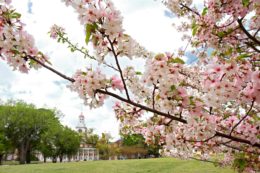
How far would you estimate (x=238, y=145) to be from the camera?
330cm

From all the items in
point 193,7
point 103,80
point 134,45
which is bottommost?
point 103,80

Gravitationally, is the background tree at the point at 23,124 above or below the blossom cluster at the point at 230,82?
above

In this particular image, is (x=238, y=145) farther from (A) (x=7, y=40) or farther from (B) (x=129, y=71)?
(A) (x=7, y=40)

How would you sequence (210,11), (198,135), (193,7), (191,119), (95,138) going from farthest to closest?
(95,138) → (193,7) → (210,11) → (198,135) → (191,119)

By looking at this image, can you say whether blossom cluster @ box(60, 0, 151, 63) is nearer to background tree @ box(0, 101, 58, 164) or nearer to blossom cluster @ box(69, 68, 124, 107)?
blossom cluster @ box(69, 68, 124, 107)

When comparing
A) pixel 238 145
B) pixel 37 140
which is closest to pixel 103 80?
pixel 238 145

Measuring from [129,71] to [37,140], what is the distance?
49.2 metres

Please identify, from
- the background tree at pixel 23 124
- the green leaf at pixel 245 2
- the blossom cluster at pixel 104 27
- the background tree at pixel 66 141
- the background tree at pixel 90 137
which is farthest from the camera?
the background tree at pixel 90 137

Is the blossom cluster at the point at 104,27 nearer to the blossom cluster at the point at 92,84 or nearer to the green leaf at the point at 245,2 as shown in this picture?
the blossom cluster at the point at 92,84

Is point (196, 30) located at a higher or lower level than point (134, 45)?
higher

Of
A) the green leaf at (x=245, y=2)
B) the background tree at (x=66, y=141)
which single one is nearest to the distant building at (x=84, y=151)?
the background tree at (x=66, y=141)

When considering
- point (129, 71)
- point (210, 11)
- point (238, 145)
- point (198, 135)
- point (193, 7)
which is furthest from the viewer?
point (193, 7)

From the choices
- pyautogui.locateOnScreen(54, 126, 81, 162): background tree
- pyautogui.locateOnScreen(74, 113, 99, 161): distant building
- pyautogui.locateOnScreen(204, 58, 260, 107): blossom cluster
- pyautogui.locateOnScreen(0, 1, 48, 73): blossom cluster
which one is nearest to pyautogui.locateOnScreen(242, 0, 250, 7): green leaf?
pyautogui.locateOnScreen(204, 58, 260, 107): blossom cluster

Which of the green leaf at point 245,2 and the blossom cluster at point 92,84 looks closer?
the blossom cluster at point 92,84
